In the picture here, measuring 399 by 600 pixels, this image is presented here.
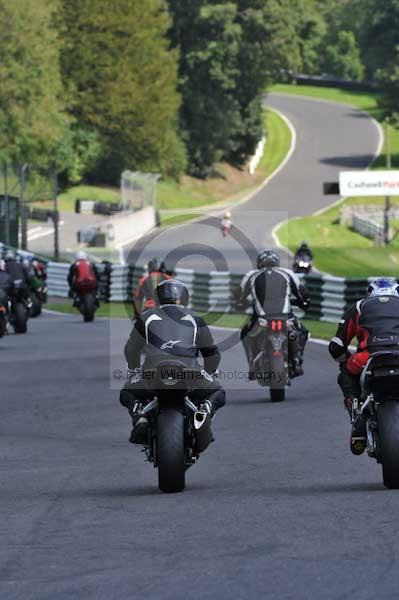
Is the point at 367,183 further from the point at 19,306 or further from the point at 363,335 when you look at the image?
the point at 363,335

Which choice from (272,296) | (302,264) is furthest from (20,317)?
(272,296)

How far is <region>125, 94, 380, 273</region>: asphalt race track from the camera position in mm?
62094

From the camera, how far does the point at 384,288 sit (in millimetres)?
10586

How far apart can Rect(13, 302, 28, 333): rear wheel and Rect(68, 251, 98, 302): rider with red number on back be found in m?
1.64

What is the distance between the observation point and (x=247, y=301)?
16766 millimetres

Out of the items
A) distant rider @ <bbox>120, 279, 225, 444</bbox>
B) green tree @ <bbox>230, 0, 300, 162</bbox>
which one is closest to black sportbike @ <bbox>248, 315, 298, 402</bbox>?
distant rider @ <bbox>120, 279, 225, 444</bbox>

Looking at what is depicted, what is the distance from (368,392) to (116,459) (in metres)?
2.78

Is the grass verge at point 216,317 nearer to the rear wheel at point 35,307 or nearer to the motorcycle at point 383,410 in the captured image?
the rear wheel at point 35,307

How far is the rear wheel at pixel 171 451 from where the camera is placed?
9633 millimetres

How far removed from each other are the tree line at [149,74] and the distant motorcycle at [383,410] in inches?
2569

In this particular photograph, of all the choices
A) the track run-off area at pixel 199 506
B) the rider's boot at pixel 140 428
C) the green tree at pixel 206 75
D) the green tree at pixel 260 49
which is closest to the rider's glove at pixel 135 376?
the rider's boot at pixel 140 428

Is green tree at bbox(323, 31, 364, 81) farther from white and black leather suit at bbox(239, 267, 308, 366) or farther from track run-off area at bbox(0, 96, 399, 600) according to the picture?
white and black leather suit at bbox(239, 267, 308, 366)

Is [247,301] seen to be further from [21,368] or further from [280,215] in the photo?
[280,215]

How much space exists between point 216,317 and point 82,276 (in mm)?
4780
